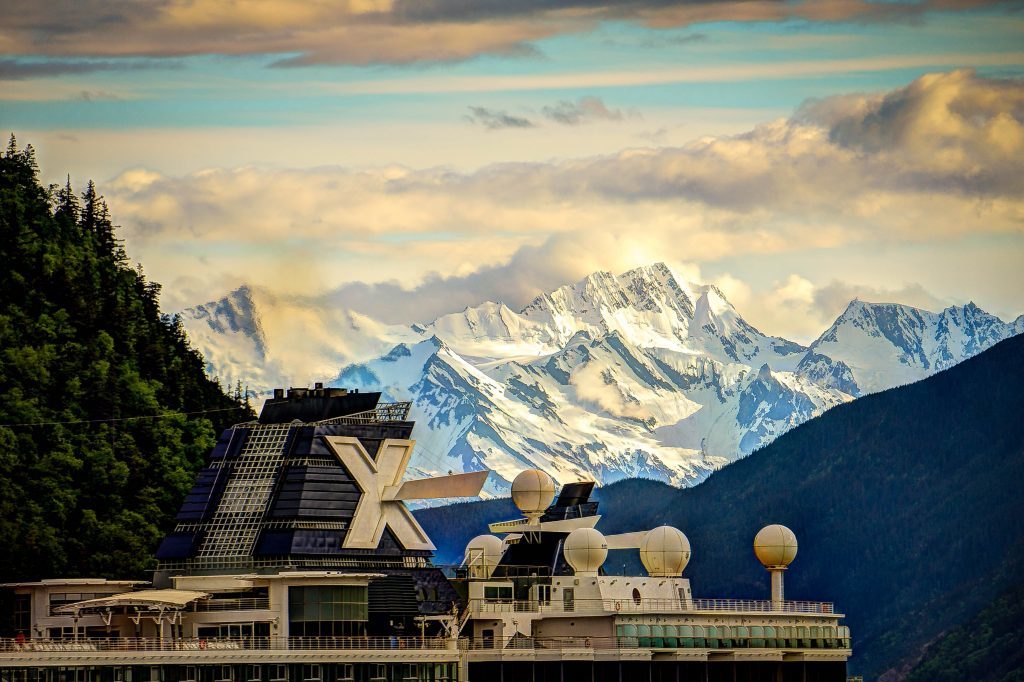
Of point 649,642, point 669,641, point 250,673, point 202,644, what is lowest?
point 250,673

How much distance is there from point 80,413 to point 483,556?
4835 centimetres

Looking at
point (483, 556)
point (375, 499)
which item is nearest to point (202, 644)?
point (375, 499)

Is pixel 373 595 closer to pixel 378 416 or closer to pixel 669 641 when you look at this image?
pixel 378 416

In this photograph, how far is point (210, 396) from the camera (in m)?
194

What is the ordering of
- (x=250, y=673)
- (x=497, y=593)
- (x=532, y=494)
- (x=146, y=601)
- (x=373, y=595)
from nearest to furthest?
(x=250, y=673)
(x=146, y=601)
(x=373, y=595)
(x=497, y=593)
(x=532, y=494)

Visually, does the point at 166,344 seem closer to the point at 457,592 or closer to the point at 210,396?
the point at 210,396

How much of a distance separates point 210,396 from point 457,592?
74633 millimetres

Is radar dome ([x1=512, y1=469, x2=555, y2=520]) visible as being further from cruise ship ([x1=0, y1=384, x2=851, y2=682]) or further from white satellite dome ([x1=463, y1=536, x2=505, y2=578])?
white satellite dome ([x1=463, y1=536, x2=505, y2=578])

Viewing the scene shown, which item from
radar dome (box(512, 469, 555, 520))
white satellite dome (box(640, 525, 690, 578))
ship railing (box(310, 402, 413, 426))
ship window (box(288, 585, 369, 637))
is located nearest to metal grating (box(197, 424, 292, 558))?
ship railing (box(310, 402, 413, 426))

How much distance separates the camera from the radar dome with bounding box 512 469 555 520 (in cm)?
12912

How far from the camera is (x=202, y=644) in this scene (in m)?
110

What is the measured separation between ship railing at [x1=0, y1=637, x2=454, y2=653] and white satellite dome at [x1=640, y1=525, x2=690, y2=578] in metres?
17.0

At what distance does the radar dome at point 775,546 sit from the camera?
133 metres

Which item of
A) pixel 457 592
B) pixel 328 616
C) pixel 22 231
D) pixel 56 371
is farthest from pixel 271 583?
pixel 22 231
